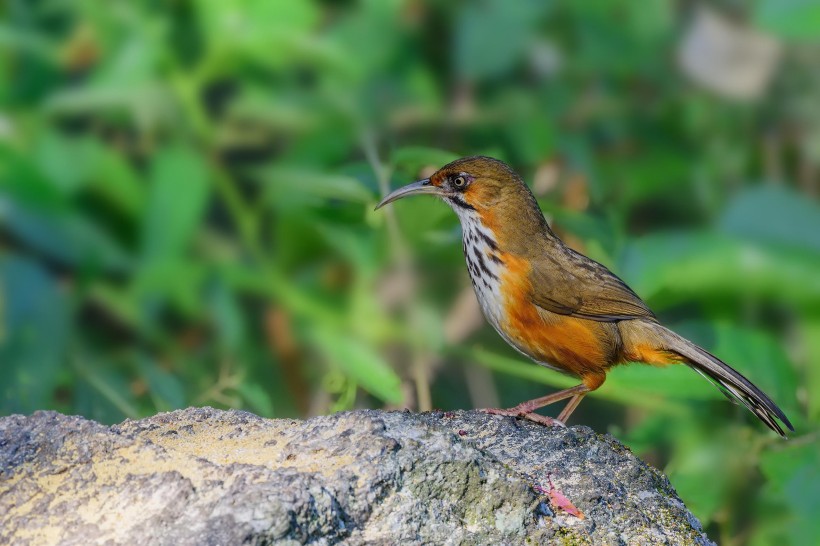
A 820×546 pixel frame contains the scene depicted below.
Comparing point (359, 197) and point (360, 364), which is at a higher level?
point (359, 197)

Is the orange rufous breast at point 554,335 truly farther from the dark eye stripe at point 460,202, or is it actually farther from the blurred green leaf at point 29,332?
the blurred green leaf at point 29,332

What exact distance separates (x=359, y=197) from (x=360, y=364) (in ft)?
1.78

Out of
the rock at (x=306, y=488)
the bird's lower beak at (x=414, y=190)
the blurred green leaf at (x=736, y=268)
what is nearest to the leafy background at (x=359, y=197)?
the blurred green leaf at (x=736, y=268)

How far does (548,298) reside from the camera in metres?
3.20

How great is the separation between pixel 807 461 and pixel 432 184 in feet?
4.27

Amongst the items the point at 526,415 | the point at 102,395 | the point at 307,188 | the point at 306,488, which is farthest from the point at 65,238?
the point at 306,488

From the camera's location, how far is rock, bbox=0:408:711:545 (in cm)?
180

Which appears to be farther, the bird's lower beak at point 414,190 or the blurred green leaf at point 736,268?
the blurred green leaf at point 736,268

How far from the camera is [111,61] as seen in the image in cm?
514

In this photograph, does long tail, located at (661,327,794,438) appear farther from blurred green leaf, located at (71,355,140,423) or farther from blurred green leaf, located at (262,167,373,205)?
blurred green leaf, located at (71,355,140,423)

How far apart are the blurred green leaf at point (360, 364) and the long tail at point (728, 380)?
30.5 inches

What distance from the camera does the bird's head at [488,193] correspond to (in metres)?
3.36

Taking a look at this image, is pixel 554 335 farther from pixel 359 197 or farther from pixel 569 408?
pixel 359 197

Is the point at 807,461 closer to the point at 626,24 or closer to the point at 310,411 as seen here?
the point at 310,411
